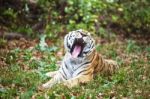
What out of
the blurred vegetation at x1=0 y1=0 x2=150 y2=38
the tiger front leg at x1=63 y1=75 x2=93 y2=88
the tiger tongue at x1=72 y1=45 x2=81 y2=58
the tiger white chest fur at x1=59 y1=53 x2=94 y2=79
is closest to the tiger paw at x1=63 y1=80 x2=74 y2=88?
the tiger front leg at x1=63 y1=75 x2=93 y2=88

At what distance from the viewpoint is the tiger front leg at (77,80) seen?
27.6ft

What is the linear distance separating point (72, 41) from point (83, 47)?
0.25 m

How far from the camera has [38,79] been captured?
9055mm

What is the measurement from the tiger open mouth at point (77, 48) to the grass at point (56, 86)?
612 mm

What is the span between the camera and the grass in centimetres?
766

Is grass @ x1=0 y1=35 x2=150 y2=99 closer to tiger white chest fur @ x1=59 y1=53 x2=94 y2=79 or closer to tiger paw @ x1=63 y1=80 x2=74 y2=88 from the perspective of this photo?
tiger paw @ x1=63 y1=80 x2=74 y2=88

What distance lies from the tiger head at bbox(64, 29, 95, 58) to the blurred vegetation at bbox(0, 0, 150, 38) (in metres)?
5.52

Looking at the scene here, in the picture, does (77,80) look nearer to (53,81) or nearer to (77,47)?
(53,81)

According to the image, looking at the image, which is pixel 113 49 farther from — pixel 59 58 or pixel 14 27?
pixel 14 27

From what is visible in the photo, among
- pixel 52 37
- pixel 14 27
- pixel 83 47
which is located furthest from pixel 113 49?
pixel 83 47

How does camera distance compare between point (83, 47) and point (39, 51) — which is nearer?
point (83, 47)

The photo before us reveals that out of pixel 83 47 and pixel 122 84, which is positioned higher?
pixel 83 47

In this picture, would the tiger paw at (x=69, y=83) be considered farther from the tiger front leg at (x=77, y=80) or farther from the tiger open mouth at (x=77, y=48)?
the tiger open mouth at (x=77, y=48)

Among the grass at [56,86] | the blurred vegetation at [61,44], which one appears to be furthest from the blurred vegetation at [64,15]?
the grass at [56,86]
